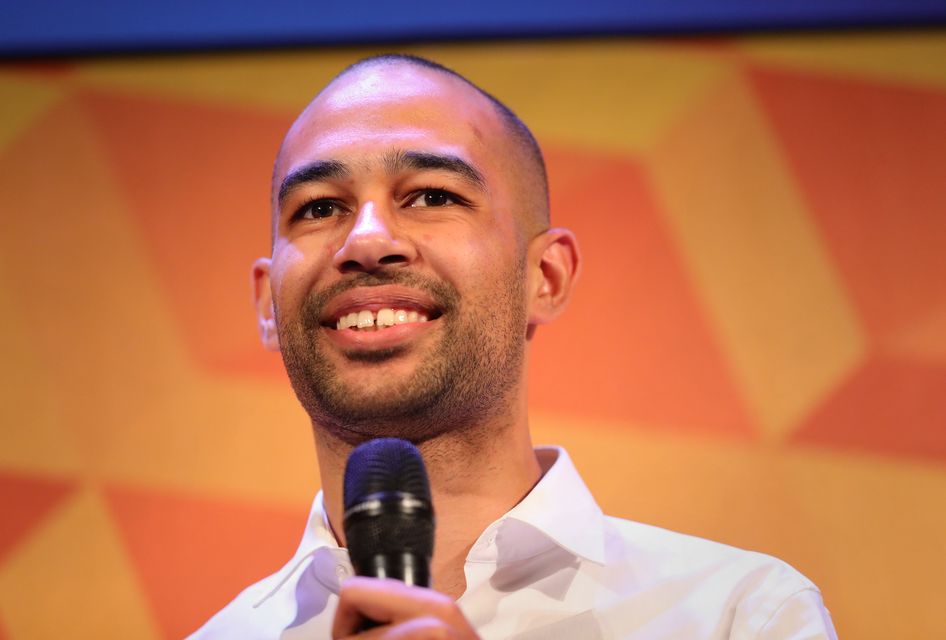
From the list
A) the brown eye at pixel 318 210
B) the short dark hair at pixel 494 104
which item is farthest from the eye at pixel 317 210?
the short dark hair at pixel 494 104

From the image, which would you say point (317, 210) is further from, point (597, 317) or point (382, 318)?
point (597, 317)

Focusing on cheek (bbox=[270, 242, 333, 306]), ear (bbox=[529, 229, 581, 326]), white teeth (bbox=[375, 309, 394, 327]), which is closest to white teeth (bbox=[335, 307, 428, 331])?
white teeth (bbox=[375, 309, 394, 327])

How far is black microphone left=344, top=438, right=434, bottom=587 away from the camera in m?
1.01

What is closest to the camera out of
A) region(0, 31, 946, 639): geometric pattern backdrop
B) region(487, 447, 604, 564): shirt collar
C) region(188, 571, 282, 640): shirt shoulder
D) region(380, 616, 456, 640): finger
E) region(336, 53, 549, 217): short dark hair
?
region(380, 616, 456, 640): finger

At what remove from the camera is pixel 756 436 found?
2133 mm

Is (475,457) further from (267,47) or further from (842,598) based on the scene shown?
(267,47)

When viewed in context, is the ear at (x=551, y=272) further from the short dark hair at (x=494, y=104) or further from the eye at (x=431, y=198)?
the eye at (x=431, y=198)

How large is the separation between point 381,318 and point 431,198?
0.25 m

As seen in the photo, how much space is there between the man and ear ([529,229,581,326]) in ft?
0.04

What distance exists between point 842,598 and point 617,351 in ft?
2.25

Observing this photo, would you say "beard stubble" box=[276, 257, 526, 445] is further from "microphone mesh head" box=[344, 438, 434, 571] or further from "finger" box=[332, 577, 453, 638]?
"finger" box=[332, 577, 453, 638]

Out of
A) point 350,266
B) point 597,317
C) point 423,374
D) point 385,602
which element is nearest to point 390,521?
point 385,602

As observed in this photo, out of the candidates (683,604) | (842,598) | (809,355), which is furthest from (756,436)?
(683,604)

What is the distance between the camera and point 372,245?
4.99ft
